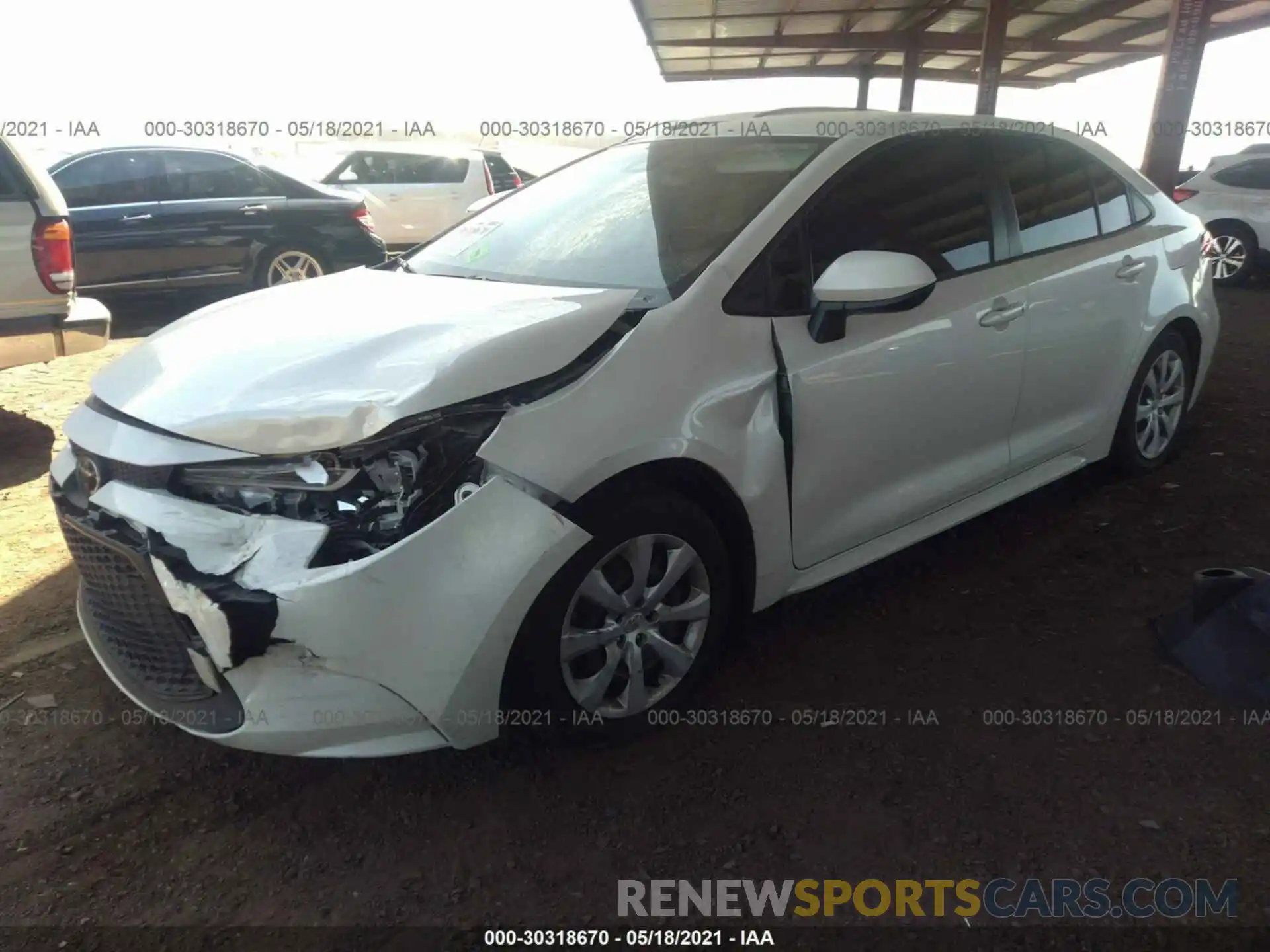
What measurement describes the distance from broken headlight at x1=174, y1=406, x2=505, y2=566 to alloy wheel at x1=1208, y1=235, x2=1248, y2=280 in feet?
35.9

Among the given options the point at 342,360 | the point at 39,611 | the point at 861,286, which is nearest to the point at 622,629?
the point at 342,360

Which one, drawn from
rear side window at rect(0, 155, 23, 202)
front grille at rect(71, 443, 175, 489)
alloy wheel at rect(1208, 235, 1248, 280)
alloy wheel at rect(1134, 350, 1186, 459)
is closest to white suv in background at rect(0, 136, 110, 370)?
rear side window at rect(0, 155, 23, 202)

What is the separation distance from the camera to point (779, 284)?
260 cm

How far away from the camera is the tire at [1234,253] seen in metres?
10.3

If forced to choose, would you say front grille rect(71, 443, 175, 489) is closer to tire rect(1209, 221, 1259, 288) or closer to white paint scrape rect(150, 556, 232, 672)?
white paint scrape rect(150, 556, 232, 672)

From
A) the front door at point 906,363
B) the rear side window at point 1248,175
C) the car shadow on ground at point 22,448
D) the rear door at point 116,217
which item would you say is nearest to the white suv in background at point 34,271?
the car shadow on ground at point 22,448

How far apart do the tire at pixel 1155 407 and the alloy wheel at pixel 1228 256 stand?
24.3 feet

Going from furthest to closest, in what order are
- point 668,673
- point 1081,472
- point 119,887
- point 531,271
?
point 1081,472 < point 531,271 < point 668,673 < point 119,887

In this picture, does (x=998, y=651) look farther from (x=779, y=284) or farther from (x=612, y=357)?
(x=612, y=357)

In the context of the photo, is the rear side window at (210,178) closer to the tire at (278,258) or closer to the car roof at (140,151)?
the car roof at (140,151)

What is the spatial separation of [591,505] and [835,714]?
1.01m

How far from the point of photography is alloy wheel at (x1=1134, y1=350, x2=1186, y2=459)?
13.3 feet

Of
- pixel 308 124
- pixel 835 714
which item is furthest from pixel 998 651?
pixel 308 124

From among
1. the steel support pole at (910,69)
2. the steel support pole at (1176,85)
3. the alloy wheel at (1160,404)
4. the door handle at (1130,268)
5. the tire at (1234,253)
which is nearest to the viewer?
the door handle at (1130,268)
